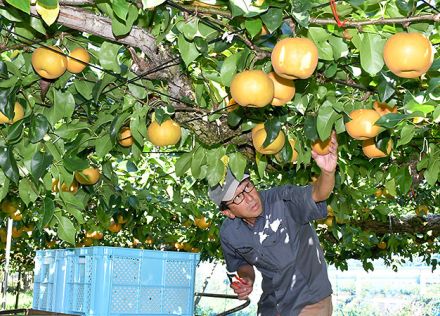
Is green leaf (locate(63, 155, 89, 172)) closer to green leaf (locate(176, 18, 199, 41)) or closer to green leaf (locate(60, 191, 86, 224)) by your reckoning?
green leaf (locate(60, 191, 86, 224))

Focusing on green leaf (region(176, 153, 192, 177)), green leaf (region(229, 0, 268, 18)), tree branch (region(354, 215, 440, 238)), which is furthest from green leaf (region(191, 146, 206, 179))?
tree branch (region(354, 215, 440, 238))

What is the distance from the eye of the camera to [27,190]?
2740mm

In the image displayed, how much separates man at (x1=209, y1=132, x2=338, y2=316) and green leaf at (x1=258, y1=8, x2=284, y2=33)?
5.06ft

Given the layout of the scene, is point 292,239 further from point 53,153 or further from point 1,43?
point 1,43

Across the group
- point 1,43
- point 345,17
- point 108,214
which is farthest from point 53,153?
point 108,214

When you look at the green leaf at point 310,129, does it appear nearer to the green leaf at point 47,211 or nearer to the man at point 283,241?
the man at point 283,241

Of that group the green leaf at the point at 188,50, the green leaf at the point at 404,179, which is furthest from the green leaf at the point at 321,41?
the green leaf at the point at 404,179

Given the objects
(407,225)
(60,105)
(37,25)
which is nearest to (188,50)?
(37,25)

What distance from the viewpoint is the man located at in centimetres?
317

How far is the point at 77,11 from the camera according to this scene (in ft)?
6.19

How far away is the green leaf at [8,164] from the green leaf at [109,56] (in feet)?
1.71

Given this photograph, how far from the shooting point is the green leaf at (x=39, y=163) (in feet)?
7.76

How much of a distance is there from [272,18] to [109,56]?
702mm

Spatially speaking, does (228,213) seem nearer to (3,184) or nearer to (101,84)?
(3,184)
